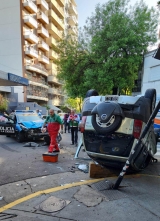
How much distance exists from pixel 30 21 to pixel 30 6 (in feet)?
10.3

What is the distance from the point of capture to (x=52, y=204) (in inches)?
127

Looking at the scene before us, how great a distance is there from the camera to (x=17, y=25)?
115 feet

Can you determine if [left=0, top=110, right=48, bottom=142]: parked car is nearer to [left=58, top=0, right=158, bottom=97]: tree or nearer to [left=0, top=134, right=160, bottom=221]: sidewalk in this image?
[left=0, top=134, right=160, bottom=221]: sidewalk

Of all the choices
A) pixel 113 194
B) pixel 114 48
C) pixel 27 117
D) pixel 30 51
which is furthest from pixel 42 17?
pixel 113 194

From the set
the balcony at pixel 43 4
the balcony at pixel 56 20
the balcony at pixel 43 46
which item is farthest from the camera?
the balcony at pixel 56 20

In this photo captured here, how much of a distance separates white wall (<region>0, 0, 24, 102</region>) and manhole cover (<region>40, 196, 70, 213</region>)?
33765 mm

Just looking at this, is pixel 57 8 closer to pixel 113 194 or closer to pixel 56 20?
pixel 56 20

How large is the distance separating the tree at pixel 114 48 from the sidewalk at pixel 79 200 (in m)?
12.5

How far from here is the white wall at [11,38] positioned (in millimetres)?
35000

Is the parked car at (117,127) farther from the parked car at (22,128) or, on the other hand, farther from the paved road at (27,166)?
the parked car at (22,128)

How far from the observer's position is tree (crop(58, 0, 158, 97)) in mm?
15867

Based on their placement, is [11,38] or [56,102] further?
[56,102]

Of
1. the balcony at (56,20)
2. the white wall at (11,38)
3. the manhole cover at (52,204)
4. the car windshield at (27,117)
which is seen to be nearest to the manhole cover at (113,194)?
the manhole cover at (52,204)

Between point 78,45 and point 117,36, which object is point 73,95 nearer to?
point 78,45
